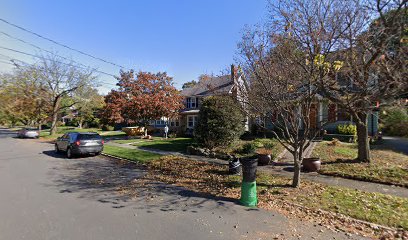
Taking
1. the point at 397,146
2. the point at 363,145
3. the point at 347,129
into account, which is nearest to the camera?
the point at 363,145

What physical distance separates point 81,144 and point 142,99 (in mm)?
9321

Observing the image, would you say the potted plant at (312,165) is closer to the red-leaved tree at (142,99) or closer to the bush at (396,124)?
the red-leaved tree at (142,99)

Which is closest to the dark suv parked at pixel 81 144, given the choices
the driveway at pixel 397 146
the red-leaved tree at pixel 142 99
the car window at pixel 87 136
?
the car window at pixel 87 136

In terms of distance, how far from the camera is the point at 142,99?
23234 mm

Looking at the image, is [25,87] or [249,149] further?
[25,87]

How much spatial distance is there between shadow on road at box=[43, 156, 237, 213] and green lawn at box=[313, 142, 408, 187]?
5.74 metres

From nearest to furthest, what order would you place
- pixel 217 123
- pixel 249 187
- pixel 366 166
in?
1. pixel 249 187
2. pixel 366 166
3. pixel 217 123

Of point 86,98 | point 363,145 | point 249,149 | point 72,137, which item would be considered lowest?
point 249,149

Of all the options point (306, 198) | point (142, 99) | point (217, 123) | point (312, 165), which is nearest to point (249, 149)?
point (217, 123)

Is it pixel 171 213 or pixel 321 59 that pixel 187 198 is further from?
pixel 321 59

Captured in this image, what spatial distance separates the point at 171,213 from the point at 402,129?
27365mm

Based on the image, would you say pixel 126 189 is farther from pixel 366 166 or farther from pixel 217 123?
pixel 366 166

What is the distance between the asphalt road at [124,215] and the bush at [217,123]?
6.91 metres

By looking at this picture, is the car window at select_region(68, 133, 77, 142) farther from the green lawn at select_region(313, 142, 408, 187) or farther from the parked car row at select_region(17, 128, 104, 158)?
the green lawn at select_region(313, 142, 408, 187)
